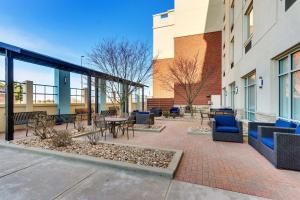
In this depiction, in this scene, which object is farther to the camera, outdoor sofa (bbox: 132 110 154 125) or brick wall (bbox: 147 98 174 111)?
brick wall (bbox: 147 98 174 111)

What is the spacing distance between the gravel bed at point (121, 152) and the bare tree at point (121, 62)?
10.3 feet

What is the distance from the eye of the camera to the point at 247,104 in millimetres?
8953

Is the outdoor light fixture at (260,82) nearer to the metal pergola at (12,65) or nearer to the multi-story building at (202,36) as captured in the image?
the metal pergola at (12,65)

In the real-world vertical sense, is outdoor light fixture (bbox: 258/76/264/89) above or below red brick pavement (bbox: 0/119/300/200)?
above

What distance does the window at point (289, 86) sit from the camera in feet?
14.8

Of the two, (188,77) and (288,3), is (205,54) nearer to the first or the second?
(188,77)

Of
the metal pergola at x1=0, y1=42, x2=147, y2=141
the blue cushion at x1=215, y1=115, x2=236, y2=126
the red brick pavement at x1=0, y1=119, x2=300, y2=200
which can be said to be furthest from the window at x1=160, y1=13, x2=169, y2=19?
the red brick pavement at x1=0, y1=119, x2=300, y2=200

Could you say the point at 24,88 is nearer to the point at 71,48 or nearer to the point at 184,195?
the point at 71,48

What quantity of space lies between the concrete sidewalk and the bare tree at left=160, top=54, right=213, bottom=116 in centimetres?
1085

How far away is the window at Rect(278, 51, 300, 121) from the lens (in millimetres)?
4505

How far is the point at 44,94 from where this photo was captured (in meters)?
10.5

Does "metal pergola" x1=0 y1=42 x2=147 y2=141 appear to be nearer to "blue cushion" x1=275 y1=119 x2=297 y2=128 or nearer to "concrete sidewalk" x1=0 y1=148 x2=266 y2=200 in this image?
"concrete sidewalk" x1=0 y1=148 x2=266 y2=200

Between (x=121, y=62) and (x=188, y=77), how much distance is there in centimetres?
902

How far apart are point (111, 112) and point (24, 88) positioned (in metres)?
6.29
